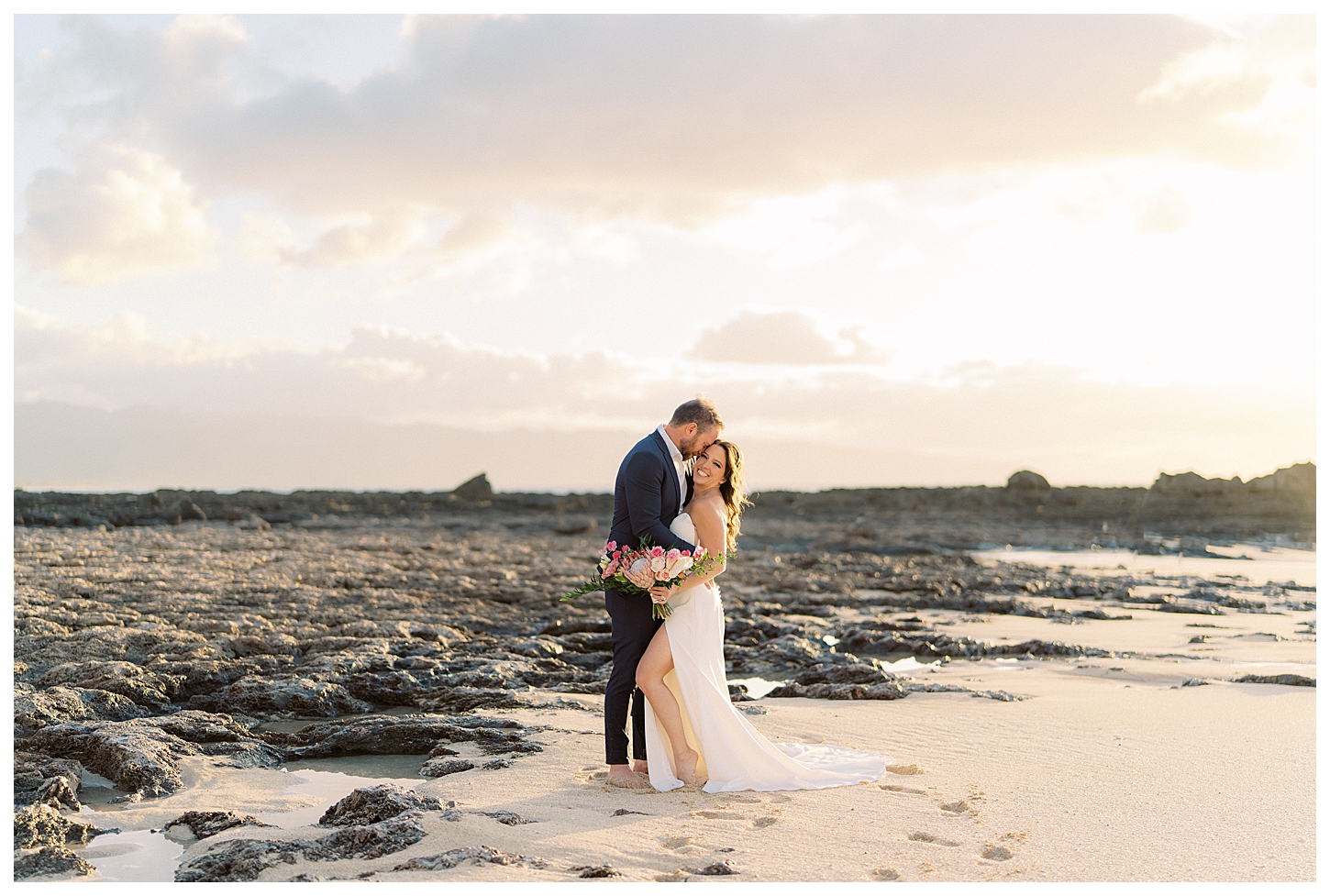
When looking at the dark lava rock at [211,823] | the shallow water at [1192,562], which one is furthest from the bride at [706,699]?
the shallow water at [1192,562]

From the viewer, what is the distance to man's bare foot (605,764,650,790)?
5.36m

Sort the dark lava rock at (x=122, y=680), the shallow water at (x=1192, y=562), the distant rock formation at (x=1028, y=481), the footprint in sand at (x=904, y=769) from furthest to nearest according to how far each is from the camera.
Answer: the distant rock formation at (x=1028, y=481), the shallow water at (x=1192, y=562), the dark lava rock at (x=122, y=680), the footprint in sand at (x=904, y=769)

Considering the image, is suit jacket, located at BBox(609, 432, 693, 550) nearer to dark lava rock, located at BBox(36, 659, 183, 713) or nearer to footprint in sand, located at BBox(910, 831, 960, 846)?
footprint in sand, located at BBox(910, 831, 960, 846)

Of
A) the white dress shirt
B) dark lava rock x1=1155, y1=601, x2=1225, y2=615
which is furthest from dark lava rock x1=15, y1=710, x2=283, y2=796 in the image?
dark lava rock x1=1155, y1=601, x2=1225, y2=615

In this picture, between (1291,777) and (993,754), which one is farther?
(993,754)

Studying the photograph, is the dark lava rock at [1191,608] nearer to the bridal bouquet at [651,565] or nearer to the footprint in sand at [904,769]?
the footprint in sand at [904,769]

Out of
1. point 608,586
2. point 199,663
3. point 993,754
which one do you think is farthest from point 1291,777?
point 199,663

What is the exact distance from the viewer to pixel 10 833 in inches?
169

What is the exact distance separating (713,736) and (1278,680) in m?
6.10

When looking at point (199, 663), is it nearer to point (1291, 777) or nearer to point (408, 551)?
point (1291, 777)

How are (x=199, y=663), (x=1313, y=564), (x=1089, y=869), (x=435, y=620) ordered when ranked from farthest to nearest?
1. (x=1313, y=564)
2. (x=435, y=620)
3. (x=199, y=663)
4. (x=1089, y=869)

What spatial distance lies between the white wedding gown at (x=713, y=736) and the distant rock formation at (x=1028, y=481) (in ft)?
146

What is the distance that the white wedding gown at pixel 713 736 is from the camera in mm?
5289

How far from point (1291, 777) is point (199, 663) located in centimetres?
772
